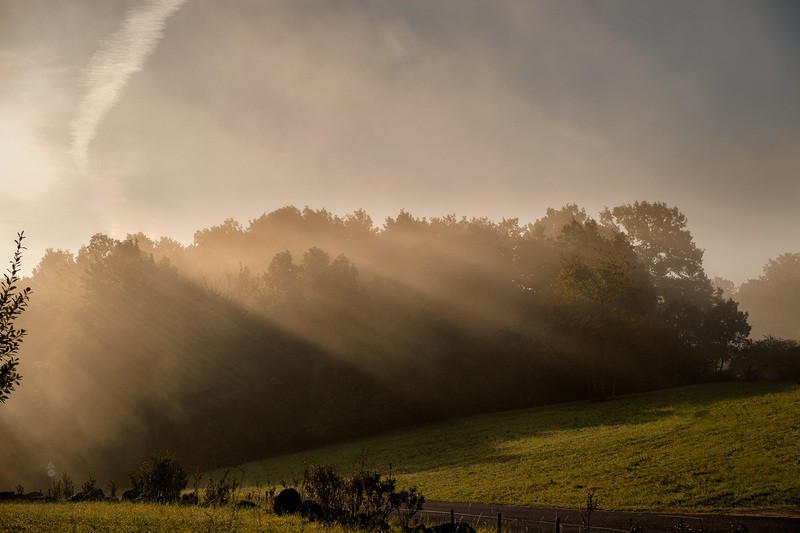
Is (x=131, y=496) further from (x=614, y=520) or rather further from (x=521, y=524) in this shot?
(x=614, y=520)

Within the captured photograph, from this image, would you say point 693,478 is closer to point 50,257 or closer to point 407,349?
point 407,349

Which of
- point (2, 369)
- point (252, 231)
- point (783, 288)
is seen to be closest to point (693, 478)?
point (2, 369)

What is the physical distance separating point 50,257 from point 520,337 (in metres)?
102

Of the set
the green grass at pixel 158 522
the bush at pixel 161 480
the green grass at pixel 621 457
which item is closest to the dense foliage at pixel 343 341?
the green grass at pixel 621 457

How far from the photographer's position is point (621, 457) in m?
32.0

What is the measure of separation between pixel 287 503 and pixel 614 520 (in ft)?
41.6

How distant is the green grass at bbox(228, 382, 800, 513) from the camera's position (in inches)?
949

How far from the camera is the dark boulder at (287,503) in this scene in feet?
66.3

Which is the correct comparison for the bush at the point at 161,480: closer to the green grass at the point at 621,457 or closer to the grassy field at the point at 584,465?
the grassy field at the point at 584,465

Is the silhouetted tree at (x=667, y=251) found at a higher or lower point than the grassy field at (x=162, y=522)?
higher

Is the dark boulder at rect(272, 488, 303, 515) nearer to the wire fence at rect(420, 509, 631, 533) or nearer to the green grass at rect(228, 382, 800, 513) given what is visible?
the green grass at rect(228, 382, 800, 513)

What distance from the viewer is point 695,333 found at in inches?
3344

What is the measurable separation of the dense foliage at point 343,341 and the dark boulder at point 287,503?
3957cm

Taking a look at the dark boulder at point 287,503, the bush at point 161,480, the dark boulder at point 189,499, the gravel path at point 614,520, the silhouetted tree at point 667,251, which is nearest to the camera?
the gravel path at point 614,520
